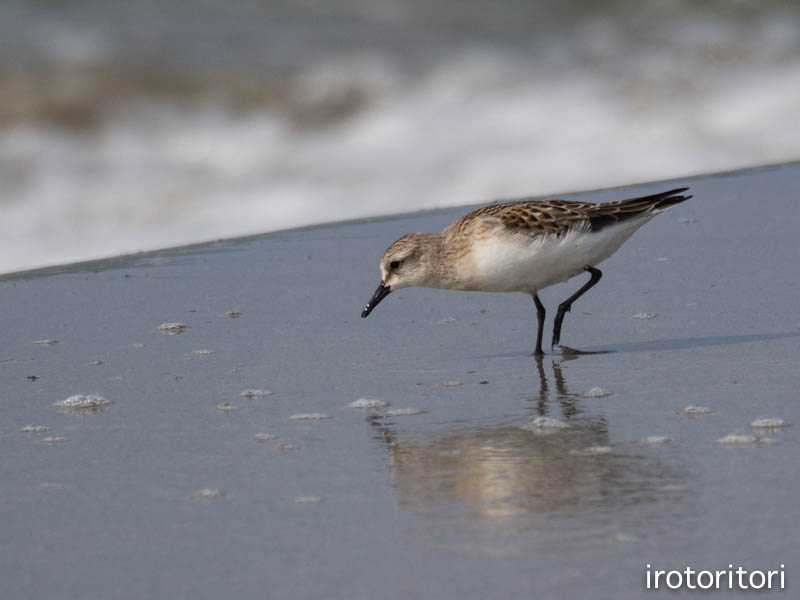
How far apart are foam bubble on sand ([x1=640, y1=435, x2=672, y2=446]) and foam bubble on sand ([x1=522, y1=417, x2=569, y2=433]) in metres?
0.31

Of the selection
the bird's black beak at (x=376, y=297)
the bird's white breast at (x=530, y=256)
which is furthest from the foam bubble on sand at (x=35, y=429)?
the bird's white breast at (x=530, y=256)

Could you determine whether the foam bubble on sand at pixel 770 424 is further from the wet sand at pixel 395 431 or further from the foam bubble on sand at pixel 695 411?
the foam bubble on sand at pixel 695 411

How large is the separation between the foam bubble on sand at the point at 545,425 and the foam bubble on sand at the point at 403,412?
0.47 m

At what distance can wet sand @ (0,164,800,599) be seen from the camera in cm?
310

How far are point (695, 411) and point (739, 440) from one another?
384 mm

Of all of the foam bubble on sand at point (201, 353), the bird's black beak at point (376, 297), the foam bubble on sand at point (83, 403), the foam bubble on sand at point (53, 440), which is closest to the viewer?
the foam bubble on sand at point (53, 440)

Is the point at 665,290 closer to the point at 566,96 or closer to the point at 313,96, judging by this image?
the point at 566,96

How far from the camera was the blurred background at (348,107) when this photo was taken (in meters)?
10.7

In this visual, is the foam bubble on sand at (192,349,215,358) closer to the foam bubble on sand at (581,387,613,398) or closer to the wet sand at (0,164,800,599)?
the wet sand at (0,164,800,599)

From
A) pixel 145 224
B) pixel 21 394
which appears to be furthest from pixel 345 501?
pixel 145 224

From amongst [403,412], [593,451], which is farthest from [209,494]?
[593,451]

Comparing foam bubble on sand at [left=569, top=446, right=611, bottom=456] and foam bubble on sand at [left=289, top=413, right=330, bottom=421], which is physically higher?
foam bubble on sand at [left=289, top=413, right=330, bottom=421]

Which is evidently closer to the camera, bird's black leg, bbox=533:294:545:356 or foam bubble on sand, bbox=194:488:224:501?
foam bubble on sand, bbox=194:488:224:501

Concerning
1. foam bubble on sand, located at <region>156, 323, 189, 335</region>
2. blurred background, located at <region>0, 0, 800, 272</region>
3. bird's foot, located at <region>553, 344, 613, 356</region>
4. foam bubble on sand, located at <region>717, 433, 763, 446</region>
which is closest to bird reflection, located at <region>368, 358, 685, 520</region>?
foam bubble on sand, located at <region>717, 433, 763, 446</region>
